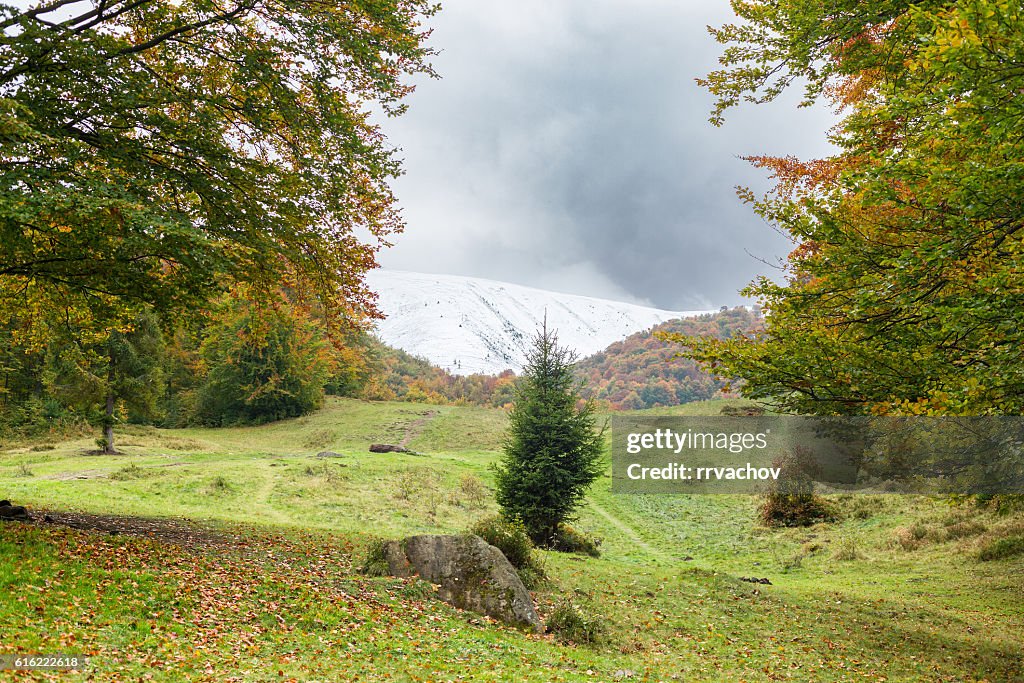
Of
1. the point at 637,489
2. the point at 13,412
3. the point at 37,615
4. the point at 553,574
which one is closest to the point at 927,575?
the point at 553,574

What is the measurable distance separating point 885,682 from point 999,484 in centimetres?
338

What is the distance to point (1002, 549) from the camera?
15500 mm

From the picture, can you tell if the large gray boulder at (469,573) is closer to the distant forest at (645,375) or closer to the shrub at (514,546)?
the shrub at (514,546)

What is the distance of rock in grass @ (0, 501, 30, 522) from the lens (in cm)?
1048

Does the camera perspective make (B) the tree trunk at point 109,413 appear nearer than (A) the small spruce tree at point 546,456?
No

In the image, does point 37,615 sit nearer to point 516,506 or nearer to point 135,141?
point 135,141

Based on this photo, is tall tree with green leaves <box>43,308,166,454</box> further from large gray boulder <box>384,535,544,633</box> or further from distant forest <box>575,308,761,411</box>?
distant forest <box>575,308,761,411</box>

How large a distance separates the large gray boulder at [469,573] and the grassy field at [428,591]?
1.27 ft

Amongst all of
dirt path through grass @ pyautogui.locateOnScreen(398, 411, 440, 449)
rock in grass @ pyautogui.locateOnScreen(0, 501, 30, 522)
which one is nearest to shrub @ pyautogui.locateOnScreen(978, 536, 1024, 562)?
Result: rock in grass @ pyautogui.locateOnScreen(0, 501, 30, 522)

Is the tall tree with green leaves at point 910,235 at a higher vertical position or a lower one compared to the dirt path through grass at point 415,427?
higher

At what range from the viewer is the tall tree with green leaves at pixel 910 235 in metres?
5.89

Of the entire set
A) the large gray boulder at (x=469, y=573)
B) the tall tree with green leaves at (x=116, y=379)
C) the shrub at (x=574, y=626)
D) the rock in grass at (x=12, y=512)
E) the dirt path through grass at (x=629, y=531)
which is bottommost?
the dirt path through grass at (x=629, y=531)

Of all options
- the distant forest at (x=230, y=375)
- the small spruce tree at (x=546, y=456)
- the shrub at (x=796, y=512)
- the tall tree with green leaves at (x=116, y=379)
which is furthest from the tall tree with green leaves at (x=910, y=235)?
the tall tree with green leaves at (x=116, y=379)

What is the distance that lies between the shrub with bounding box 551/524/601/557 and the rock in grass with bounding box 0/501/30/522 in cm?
1271
